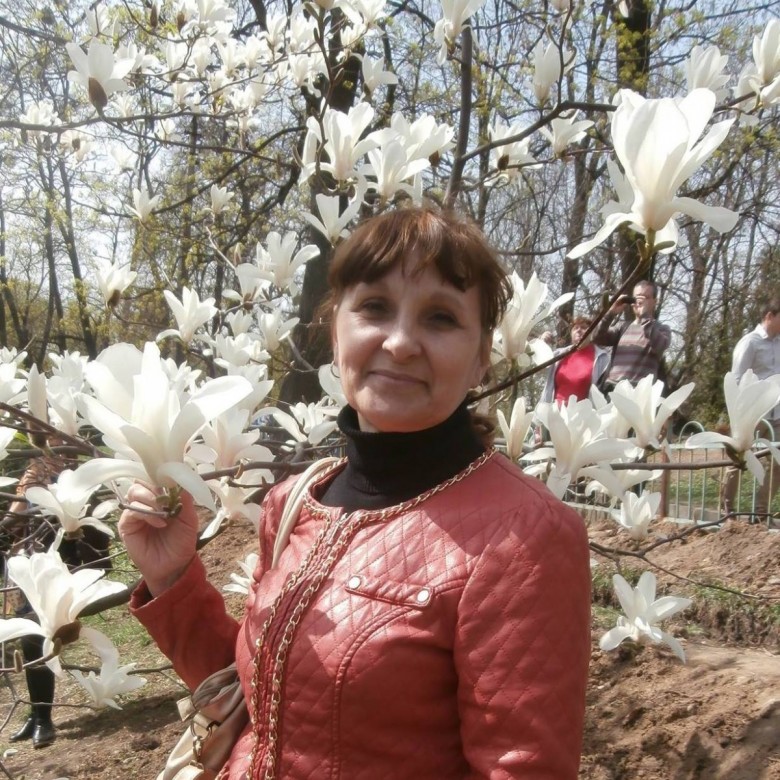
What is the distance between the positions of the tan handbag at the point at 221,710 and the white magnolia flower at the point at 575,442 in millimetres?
491

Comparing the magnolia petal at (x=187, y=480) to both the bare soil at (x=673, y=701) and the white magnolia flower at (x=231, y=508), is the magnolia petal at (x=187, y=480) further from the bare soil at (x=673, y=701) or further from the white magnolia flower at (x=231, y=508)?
the bare soil at (x=673, y=701)

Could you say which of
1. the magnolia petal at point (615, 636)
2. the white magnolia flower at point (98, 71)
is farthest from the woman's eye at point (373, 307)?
the magnolia petal at point (615, 636)

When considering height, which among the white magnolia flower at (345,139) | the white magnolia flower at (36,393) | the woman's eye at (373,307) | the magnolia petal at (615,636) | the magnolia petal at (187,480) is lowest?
the magnolia petal at (615,636)

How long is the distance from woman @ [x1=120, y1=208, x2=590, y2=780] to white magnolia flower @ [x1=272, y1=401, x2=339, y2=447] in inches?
21.4

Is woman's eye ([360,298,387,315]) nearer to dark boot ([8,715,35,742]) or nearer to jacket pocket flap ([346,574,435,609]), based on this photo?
jacket pocket flap ([346,574,435,609])

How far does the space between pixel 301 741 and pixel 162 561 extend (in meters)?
0.39

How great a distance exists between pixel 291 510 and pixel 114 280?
4.46 ft

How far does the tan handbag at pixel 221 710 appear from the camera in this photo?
129 centimetres

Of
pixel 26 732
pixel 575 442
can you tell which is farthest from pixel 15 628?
pixel 26 732

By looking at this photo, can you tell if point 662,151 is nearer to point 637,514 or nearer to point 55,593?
point 55,593

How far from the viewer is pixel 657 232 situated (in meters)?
1.17

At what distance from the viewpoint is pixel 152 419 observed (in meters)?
0.93

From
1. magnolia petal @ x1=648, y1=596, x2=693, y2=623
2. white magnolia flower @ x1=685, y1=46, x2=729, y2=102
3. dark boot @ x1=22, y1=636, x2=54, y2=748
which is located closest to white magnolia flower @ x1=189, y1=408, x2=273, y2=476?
magnolia petal @ x1=648, y1=596, x2=693, y2=623

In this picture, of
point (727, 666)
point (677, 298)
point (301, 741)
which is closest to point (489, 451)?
point (301, 741)
